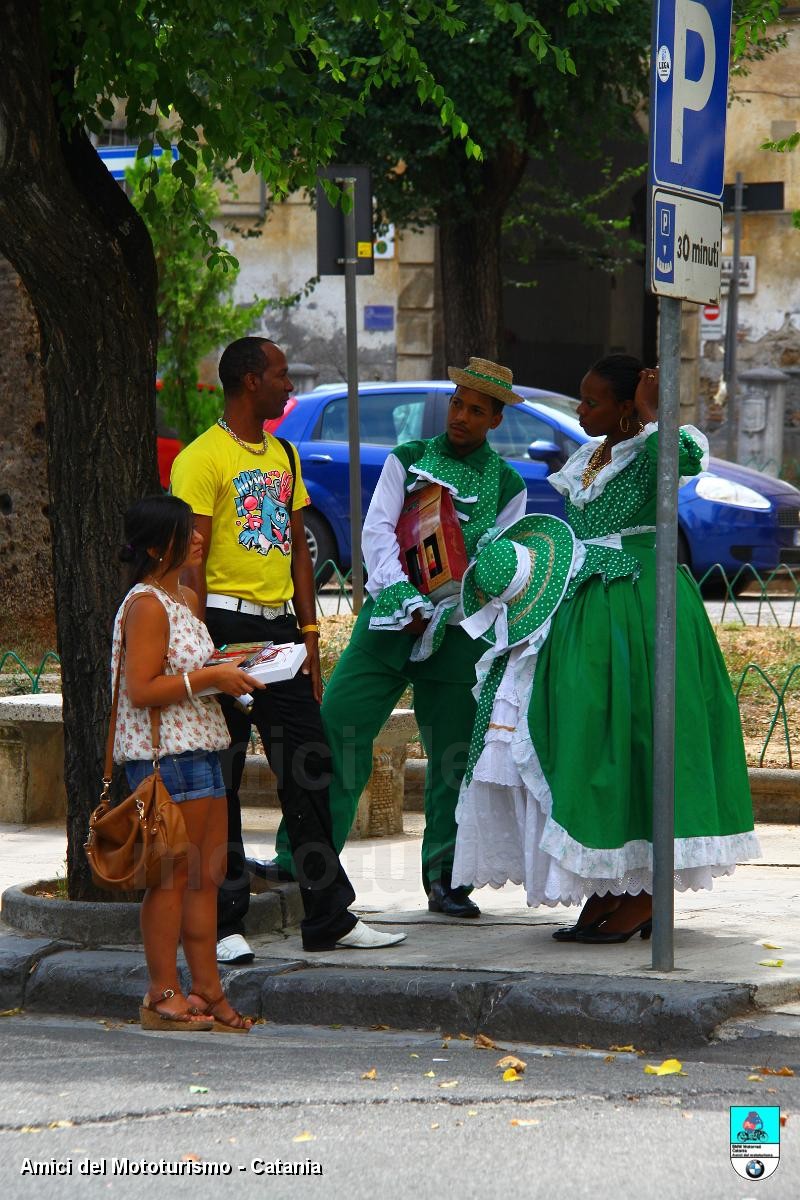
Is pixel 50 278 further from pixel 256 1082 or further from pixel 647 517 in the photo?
pixel 256 1082

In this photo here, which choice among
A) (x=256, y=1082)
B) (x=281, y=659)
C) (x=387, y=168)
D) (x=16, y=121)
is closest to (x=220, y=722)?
(x=281, y=659)

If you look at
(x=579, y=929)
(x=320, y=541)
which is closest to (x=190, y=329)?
(x=320, y=541)

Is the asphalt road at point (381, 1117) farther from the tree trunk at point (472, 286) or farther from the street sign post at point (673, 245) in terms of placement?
the tree trunk at point (472, 286)

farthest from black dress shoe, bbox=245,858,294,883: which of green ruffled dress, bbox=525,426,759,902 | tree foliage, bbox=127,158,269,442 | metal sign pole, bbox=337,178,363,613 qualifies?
tree foliage, bbox=127,158,269,442

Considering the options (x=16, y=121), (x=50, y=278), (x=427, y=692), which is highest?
(x=16, y=121)

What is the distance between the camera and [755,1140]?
13.8ft

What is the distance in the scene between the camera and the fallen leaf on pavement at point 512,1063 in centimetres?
496

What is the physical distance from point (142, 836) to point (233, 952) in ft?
2.77

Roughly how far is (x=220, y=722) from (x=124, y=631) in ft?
1.23

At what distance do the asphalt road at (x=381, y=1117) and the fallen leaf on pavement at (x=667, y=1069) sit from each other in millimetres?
28

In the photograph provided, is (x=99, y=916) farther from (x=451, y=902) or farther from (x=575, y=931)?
(x=575, y=931)

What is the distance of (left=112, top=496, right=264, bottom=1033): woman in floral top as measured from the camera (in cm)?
530

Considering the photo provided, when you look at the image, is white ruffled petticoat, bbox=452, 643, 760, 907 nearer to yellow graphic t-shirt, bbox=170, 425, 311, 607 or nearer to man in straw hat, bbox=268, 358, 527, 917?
man in straw hat, bbox=268, 358, 527, 917

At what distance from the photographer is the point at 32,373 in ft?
36.9
